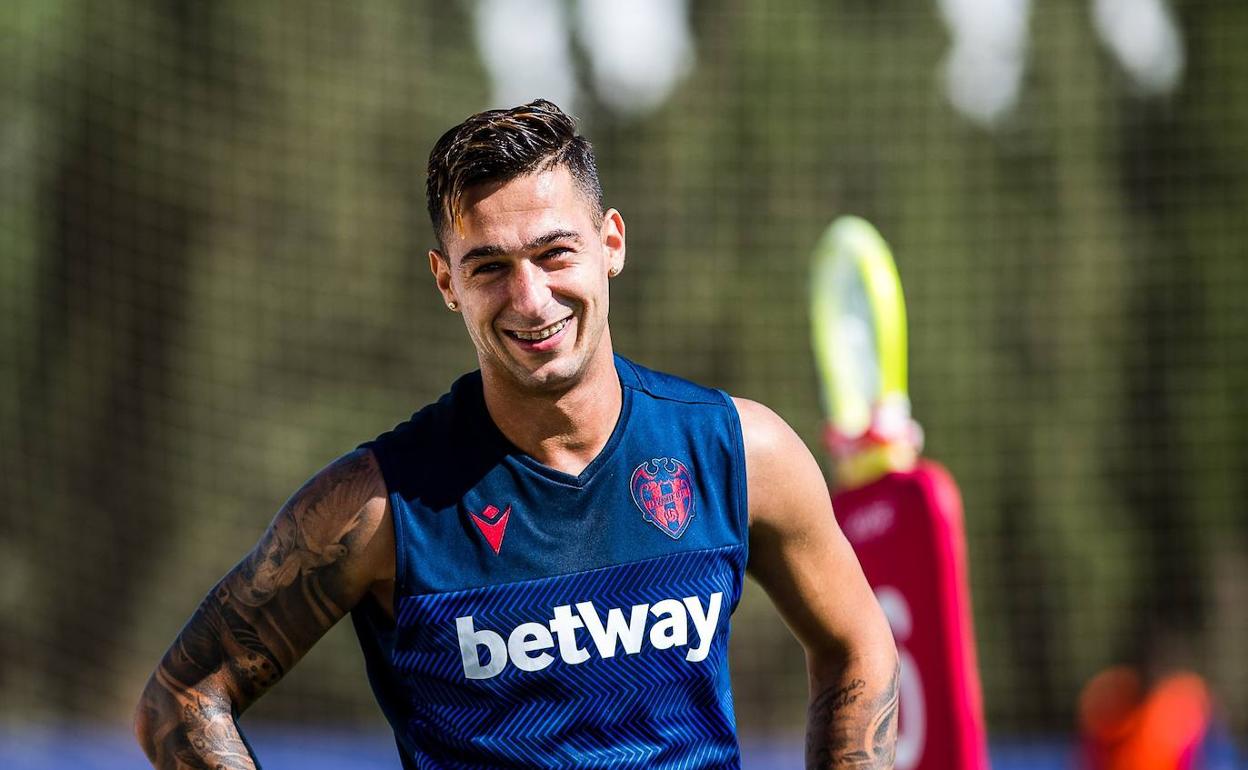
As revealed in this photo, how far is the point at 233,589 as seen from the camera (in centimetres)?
233

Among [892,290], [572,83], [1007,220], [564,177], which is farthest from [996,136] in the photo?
[564,177]

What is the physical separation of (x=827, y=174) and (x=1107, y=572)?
364 centimetres

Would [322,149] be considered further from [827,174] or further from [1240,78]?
[1240,78]

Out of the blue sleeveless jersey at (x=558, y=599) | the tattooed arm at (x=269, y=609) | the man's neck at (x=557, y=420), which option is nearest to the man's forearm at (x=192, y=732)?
the tattooed arm at (x=269, y=609)

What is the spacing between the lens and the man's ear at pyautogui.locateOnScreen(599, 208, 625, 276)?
2443mm

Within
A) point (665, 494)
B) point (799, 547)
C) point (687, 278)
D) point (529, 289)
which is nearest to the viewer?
point (529, 289)

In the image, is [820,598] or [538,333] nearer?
[538,333]

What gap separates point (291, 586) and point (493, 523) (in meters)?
0.29

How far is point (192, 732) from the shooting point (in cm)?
231

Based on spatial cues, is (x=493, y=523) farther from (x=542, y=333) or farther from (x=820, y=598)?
(x=820, y=598)

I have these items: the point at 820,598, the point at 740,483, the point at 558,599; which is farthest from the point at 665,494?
the point at 820,598

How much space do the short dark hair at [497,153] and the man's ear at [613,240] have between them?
84 millimetres

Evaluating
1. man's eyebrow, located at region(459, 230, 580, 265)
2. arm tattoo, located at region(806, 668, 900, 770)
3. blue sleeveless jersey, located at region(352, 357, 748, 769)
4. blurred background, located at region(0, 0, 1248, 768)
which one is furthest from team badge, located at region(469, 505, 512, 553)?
blurred background, located at region(0, 0, 1248, 768)

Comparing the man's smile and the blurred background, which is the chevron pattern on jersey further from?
the blurred background
